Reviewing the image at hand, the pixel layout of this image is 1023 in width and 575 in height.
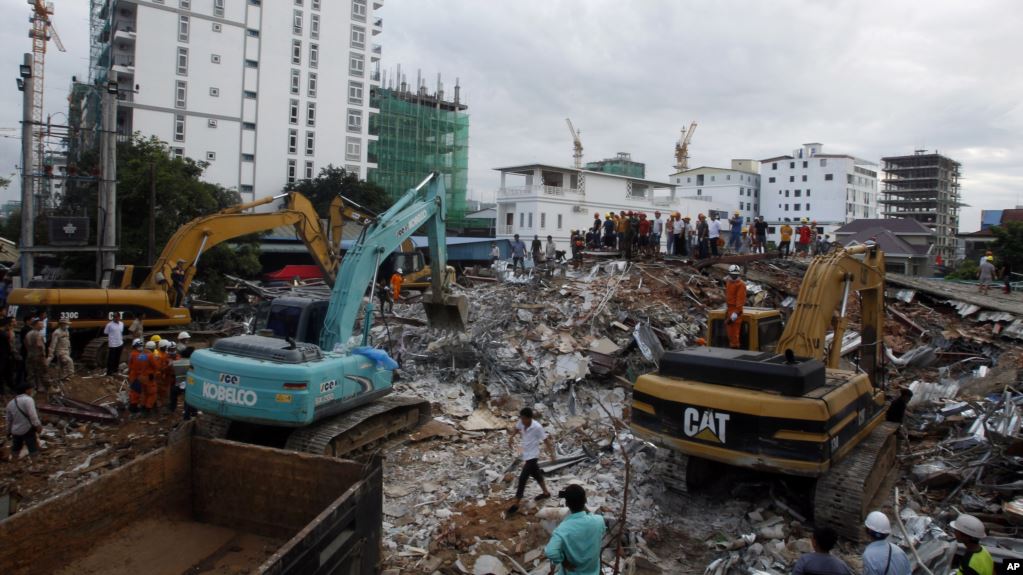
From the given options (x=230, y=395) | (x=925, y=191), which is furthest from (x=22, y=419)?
(x=925, y=191)

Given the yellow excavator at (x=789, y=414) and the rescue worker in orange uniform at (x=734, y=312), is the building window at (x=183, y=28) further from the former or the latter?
the yellow excavator at (x=789, y=414)

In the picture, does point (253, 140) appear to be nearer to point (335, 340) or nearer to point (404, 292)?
point (404, 292)

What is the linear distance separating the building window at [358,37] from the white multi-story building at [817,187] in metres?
52.4

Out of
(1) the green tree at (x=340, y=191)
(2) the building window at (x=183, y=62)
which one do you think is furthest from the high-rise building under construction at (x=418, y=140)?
(2) the building window at (x=183, y=62)

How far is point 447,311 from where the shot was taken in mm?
12641

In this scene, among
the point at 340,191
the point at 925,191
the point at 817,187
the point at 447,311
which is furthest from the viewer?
the point at 925,191

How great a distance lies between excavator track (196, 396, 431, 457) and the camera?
26.4 ft

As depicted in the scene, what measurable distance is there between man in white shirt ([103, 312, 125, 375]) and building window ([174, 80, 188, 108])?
3891 centimetres

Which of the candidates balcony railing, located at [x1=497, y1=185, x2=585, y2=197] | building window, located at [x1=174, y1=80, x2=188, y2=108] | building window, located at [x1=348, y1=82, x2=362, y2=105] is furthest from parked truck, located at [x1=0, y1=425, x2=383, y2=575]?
building window, located at [x1=348, y1=82, x2=362, y2=105]

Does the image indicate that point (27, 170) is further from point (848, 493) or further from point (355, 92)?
point (355, 92)

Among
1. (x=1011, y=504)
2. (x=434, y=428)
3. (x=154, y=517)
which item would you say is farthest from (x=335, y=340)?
(x=1011, y=504)

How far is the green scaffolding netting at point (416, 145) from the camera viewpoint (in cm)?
6256

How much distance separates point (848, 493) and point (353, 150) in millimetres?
52706

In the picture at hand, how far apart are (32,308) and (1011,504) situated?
15.4 m
